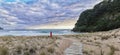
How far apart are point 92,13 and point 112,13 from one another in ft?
62.7

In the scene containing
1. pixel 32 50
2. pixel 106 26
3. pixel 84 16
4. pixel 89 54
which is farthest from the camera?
pixel 84 16

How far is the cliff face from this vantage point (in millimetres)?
124787

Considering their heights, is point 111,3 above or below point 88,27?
above

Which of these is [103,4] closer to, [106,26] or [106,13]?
[106,13]

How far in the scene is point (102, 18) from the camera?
140m

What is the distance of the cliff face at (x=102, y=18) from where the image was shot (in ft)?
409

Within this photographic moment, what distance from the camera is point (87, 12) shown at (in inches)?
6422

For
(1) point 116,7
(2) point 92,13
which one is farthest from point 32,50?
(2) point 92,13

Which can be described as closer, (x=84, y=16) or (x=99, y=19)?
(x=99, y=19)

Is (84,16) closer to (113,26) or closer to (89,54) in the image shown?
(113,26)

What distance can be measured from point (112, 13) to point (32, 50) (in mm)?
120359

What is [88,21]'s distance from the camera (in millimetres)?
151375

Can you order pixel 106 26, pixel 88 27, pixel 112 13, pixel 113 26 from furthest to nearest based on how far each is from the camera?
pixel 88 27, pixel 112 13, pixel 106 26, pixel 113 26

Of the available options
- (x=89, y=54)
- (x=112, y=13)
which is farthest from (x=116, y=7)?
(x=89, y=54)
